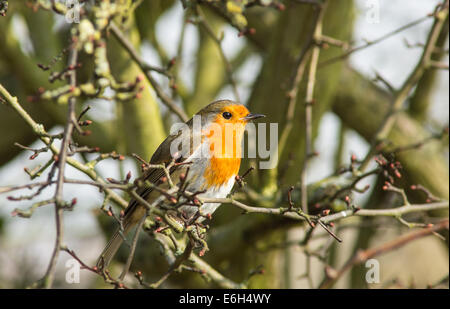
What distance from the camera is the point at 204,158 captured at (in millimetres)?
3449

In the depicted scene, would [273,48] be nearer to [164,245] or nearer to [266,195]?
[266,195]

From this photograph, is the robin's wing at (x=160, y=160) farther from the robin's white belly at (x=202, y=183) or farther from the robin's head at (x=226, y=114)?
the robin's head at (x=226, y=114)

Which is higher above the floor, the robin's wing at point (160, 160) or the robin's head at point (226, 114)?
the robin's head at point (226, 114)

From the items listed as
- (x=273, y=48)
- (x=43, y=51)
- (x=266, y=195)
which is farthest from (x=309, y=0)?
(x=43, y=51)

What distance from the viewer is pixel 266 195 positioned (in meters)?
4.62

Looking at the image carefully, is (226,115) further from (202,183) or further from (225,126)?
(202,183)

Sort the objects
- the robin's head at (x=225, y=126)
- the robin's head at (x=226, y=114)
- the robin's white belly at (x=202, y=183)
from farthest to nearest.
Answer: the robin's head at (x=226, y=114) → the robin's head at (x=225, y=126) → the robin's white belly at (x=202, y=183)

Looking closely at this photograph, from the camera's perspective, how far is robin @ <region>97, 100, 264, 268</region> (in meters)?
3.39

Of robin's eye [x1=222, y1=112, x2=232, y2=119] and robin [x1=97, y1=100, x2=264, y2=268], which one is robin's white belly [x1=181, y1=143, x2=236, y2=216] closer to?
robin [x1=97, y1=100, x2=264, y2=268]

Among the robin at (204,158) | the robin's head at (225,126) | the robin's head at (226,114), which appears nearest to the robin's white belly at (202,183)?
the robin at (204,158)

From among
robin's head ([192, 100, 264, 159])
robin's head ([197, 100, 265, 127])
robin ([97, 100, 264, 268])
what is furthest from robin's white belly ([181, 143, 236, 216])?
robin's head ([197, 100, 265, 127])

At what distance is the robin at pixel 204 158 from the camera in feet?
11.1

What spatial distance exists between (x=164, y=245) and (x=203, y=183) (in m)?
0.56

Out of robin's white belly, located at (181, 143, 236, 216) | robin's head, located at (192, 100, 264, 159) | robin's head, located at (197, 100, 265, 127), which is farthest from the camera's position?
robin's head, located at (197, 100, 265, 127)
